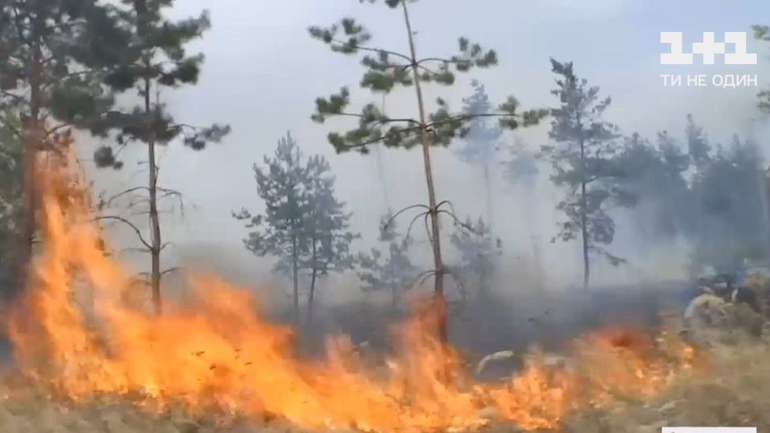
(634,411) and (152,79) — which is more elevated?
(152,79)

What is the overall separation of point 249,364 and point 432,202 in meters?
0.79

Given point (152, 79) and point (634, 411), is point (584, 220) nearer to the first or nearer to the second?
point (634, 411)

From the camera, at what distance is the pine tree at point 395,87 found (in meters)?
2.98

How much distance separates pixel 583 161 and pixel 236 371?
1.31 metres

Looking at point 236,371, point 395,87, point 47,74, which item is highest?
point 47,74

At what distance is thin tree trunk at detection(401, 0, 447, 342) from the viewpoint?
2963mm

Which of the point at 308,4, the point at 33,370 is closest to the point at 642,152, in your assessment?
the point at 308,4

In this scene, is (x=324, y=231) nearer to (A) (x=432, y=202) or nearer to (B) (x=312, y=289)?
(B) (x=312, y=289)

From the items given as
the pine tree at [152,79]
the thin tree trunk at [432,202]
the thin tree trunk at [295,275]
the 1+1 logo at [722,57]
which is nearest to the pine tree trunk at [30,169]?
the pine tree at [152,79]

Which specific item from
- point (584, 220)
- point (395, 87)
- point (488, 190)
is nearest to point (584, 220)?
point (584, 220)

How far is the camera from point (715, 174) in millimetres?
2936

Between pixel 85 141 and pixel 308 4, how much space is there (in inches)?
33.9

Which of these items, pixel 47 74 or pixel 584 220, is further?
pixel 47 74

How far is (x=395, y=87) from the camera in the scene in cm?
300
